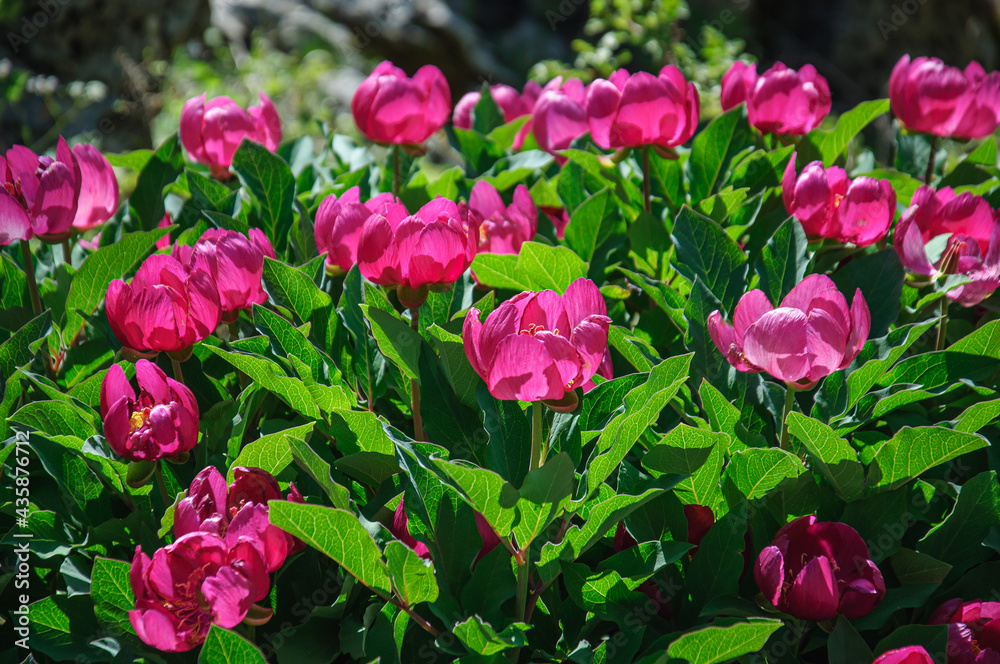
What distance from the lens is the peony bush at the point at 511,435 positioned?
98 centimetres

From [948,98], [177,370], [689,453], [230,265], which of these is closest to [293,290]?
[230,265]

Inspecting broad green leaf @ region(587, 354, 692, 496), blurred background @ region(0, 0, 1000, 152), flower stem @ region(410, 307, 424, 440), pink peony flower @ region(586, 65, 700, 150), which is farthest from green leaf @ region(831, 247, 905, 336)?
blurred background @ region(0, 0, 1000, 152)

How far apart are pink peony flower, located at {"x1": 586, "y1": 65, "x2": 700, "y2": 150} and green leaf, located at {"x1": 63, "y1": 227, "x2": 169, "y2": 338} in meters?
0.85

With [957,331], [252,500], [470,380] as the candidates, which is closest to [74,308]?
[252,500]

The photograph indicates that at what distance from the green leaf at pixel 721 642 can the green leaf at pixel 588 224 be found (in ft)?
2.70

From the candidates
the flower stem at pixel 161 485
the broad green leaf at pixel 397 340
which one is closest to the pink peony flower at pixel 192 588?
the flower stem at pixel 161 485

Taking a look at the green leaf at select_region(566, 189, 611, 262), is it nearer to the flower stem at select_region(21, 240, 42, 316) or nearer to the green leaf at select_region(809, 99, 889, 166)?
the green leaf at select_region(809, 99, 889, 166)

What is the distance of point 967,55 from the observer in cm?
658

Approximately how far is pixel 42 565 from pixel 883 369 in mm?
1263

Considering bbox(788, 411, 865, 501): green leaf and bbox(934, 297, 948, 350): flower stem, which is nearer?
bbox(788, 411, 865, 501): green leaf

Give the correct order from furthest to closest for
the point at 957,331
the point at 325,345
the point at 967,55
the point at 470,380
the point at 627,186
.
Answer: the point at 967,55 < the point at 627,186 < the point at 957,331 < the point at 325,345 < the point at 470,380

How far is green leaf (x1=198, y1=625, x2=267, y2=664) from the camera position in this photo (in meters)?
0.88

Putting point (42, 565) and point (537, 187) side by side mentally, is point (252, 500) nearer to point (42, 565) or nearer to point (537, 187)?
point (42, 565)

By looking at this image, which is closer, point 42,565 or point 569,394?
point 569,394
